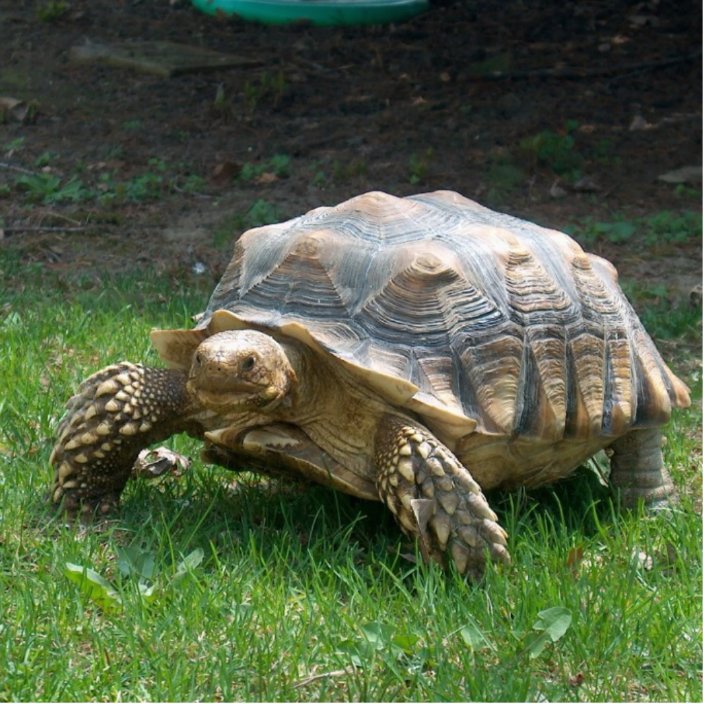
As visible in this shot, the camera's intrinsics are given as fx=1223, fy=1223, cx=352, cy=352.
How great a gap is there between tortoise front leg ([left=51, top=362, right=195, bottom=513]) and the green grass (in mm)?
103

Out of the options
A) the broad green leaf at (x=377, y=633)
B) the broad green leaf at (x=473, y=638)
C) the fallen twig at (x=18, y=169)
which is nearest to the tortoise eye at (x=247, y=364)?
the broad green leaf at (x=377, y=633)

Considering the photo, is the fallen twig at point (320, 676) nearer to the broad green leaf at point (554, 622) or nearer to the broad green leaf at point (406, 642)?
the broad green leaf at point (406, 642)

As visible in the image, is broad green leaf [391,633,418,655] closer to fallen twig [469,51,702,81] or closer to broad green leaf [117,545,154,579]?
broad green leaf [117,545,154,579]

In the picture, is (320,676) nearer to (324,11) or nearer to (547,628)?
(547,628)

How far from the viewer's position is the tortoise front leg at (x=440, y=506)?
2887 mm

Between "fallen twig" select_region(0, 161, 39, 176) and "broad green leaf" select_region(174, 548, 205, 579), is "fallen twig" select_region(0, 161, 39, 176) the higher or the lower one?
the lower one

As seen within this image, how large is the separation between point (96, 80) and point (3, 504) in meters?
6.46

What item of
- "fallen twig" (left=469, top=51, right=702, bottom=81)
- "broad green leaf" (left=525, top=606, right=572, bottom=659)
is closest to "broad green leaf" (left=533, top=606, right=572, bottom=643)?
"broad green leaf" (left=525, top=606, right=572, bottom=659)

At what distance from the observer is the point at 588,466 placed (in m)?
3.73

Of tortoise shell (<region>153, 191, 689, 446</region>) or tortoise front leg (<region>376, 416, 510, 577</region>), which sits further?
tortoise shell (<region>153, 191, 689, 446</region>)

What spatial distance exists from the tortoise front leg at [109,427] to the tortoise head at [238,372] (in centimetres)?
27

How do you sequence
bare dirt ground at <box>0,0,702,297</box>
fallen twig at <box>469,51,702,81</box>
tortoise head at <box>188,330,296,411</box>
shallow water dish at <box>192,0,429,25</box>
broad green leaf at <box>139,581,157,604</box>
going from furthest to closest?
shallow water dish at <box>192,0,429,25</box> → fallen twig at <box>469,51,702,81</box> → bare dirt ground at <box>0,0,702,297</box> → tortoise head at <box>188,330,296,411</box> → broad green leaf at <box>139,581,157,604</box>

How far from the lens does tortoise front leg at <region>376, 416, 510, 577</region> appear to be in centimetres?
289

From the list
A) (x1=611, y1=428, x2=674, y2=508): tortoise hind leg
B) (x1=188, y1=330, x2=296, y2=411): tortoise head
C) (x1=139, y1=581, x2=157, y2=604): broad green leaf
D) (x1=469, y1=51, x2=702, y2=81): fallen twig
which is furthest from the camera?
(x1=469, y1=51, x2=702, y2=81): fallen twig
